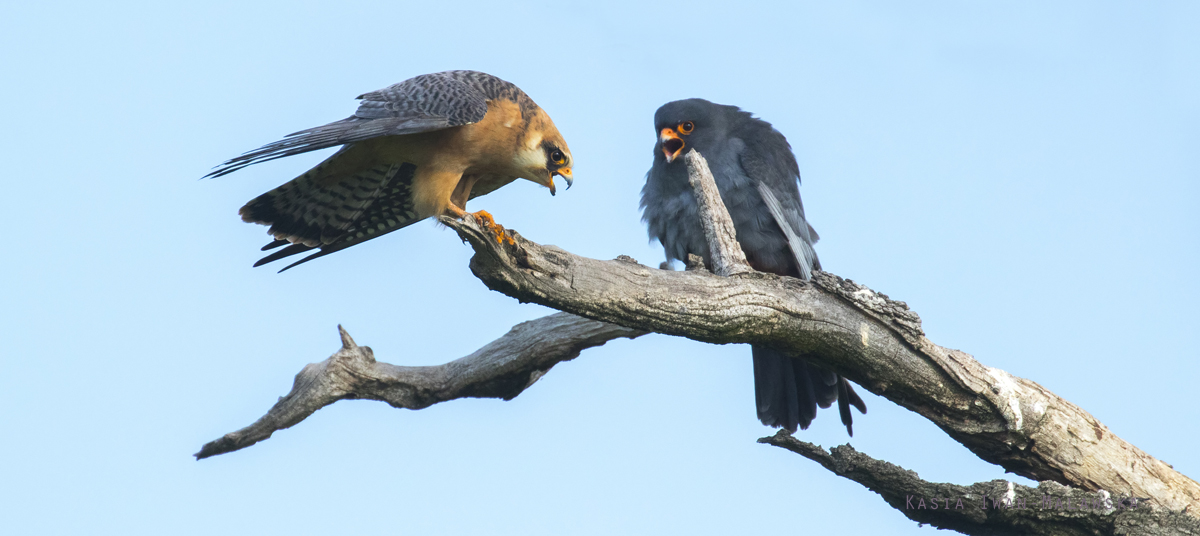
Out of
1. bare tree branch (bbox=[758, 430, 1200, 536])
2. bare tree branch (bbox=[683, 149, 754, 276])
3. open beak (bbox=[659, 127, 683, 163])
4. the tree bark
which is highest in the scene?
open beak (bbox=[659, 127, 683, 163])

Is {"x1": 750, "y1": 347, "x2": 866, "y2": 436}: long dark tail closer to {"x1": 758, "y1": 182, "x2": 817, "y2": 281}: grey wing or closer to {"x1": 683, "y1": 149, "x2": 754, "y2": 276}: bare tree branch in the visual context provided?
{"x1": 758, "y1": 182, "x2": 817, "y2": 281}: grey wing

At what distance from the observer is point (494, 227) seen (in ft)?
10.8

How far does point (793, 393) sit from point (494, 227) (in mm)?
2323

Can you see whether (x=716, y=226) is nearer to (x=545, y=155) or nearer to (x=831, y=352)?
(x=831, y=352)

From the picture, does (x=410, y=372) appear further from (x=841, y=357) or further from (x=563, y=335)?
(x=841, y=357)

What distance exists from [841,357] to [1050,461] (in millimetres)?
1140

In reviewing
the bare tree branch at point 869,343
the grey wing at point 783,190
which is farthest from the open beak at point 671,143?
the bare tree branch at point 869,343

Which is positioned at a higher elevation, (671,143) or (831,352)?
(671,143)

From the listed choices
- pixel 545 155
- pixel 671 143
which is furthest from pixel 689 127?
pixel 545 155

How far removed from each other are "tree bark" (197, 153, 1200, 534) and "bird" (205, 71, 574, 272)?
0.67 meters

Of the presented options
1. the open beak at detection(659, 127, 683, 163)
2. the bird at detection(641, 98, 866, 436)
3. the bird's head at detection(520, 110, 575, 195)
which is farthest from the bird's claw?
the open beak at detection(659, 127, 683, 163)

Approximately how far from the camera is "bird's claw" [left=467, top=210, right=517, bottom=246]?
315 centimetres

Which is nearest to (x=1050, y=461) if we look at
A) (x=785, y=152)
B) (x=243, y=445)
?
(x=785, y=152)

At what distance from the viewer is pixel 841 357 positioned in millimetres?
3832
